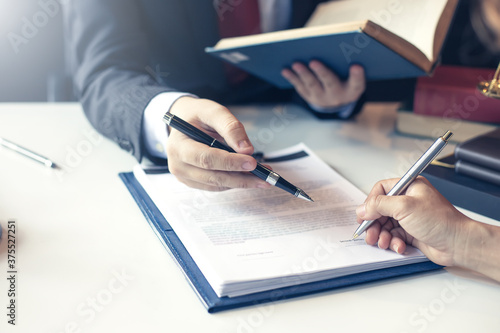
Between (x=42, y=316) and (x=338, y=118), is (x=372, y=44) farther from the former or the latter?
(x=42, y=316)

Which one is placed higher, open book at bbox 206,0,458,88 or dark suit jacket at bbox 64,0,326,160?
open book at bbox 206,0,458,88

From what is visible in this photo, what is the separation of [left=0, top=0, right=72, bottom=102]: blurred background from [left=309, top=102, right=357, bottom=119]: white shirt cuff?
0.80 meters

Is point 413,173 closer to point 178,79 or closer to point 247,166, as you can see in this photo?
point 247,166

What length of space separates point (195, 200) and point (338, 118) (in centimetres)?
62

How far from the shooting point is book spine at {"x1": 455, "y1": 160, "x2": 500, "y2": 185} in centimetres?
73

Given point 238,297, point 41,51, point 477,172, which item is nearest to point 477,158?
point 477,172

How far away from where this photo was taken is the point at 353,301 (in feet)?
1.77

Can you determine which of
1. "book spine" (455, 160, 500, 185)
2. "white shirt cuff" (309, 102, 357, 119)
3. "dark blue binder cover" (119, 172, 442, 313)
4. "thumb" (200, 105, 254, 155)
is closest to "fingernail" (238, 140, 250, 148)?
"thumb" (200, 105, 254, 155)

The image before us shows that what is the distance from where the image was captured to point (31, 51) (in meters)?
1.57

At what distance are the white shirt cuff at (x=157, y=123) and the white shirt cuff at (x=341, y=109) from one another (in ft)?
1.48

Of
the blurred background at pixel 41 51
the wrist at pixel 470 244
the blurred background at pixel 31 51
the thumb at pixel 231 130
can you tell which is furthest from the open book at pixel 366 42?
the blurred background at pixel 31 51

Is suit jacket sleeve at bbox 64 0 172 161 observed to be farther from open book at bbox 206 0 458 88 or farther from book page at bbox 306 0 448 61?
book page at bbox 306 0 448 61

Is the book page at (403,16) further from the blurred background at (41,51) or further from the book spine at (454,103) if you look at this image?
the blurred background at (41,51)

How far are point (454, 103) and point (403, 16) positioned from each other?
0.23m
